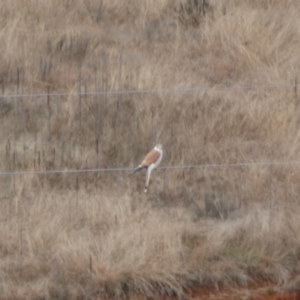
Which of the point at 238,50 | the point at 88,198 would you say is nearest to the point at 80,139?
the point at 88,198

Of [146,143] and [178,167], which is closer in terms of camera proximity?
[178,167]

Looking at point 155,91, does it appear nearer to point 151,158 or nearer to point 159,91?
point 159,91

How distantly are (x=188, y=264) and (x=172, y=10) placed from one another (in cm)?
416

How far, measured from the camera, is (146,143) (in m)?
8.60

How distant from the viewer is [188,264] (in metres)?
7.28

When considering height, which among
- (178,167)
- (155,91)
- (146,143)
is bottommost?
(178,167)

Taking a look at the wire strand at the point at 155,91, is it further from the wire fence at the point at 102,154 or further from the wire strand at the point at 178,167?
the wire strand at the point at 178,167

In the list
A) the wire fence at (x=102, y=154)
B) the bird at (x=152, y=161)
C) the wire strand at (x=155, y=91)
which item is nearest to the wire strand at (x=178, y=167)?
the wire fence at (x=102, y=154)

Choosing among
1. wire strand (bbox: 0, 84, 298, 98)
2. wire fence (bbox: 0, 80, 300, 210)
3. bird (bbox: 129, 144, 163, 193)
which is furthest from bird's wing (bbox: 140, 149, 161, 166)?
wire strand (bbox: 0, 84, 298, 98)

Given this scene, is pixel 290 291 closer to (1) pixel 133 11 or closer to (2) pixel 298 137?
(2) pixel 298 137

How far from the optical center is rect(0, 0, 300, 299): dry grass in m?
7.24

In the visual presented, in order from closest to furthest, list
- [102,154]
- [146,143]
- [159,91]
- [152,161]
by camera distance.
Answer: [152,161] < [102,154] < [146,143] < [159,91]

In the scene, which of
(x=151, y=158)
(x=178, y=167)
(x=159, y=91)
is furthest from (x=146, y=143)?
(x=151, y=158)

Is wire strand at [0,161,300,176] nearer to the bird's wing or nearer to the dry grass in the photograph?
the dry grass
